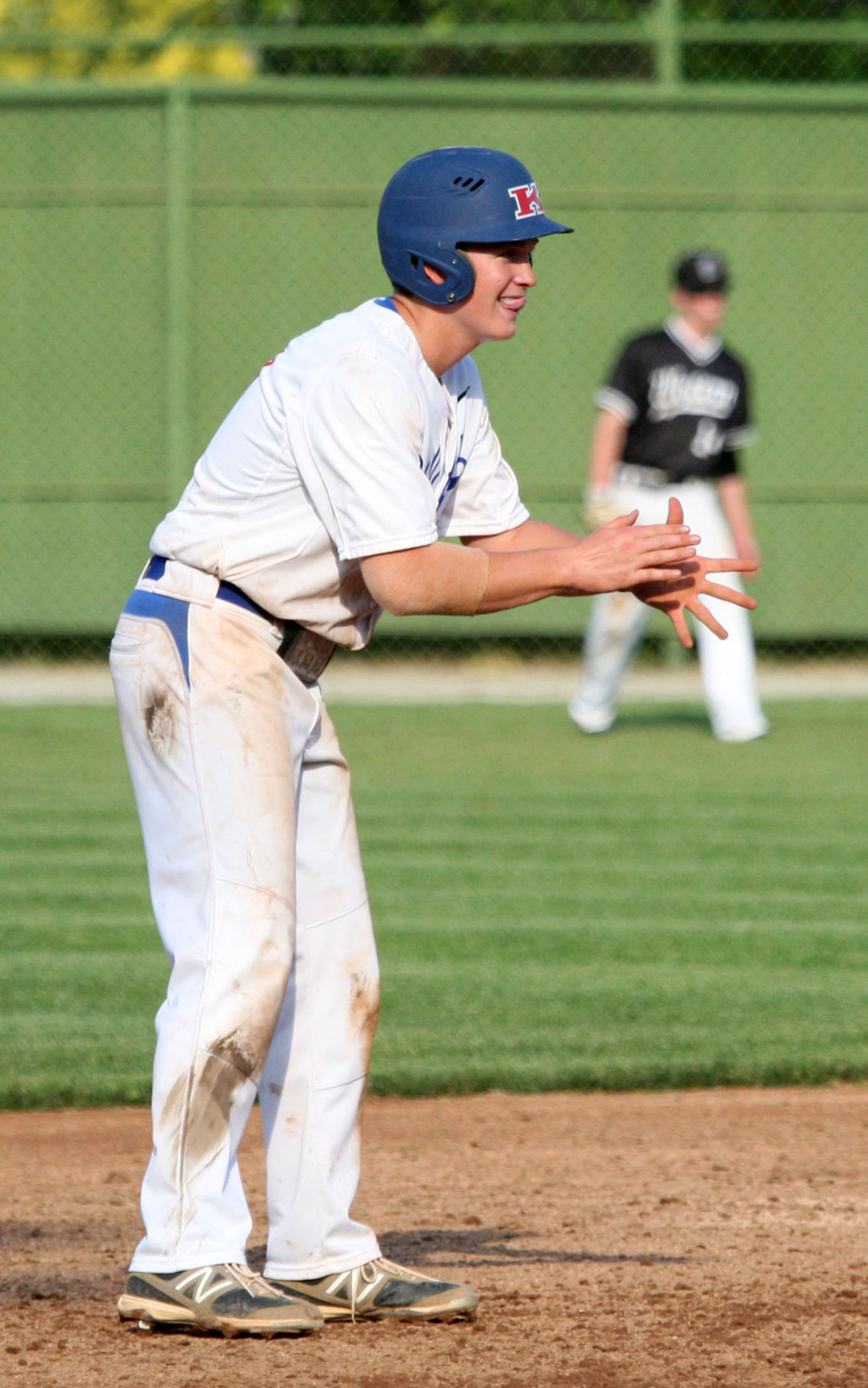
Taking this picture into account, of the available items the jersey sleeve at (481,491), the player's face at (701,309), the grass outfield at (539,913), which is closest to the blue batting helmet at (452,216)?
the jersey sleeve at (481,491)

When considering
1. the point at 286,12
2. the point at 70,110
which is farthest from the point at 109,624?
the point at 286,12

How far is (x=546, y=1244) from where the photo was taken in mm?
3988

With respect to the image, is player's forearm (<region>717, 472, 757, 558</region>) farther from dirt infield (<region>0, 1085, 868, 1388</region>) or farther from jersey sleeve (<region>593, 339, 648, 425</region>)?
dirt infield (<region>0, 1085, 868, 1388</region>)

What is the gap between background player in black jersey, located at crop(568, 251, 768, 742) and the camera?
10.1 metres

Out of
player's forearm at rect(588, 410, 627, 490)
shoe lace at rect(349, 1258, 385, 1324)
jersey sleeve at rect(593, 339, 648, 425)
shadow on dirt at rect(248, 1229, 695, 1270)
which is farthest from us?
jersey sleeve at rect(593, 339, 648, 425)

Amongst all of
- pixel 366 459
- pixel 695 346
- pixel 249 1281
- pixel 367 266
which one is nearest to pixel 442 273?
pixel 366 459

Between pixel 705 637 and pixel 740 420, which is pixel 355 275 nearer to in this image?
pixel 740 420

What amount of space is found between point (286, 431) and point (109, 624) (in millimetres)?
10811

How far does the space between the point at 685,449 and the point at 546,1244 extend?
6.81m

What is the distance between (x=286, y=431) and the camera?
3.29m

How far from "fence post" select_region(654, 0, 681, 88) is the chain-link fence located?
2cm

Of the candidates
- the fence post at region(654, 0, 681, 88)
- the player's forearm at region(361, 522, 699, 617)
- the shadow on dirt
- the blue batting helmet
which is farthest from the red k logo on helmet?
the fence post at region(654, 0, 681, 88)

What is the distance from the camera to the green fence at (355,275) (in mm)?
13531

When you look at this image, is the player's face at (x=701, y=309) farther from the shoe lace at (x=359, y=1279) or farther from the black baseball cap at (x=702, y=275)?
the shoe lace at (x=359, y=1279)
